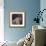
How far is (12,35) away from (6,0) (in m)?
1.53

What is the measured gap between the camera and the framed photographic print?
235 inches

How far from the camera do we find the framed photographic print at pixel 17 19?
5.96 metres

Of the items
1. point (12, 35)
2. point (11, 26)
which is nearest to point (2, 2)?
point (11, 26)

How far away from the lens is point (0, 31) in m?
5.99

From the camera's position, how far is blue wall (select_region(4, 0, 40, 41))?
5.93 m

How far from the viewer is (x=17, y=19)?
6004 mm

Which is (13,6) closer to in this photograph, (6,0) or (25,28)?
(6,0)

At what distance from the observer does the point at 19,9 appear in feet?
19.5

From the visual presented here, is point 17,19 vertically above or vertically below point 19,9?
below

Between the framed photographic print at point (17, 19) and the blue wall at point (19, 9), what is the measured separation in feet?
0.51

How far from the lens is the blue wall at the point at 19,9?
19.5ft

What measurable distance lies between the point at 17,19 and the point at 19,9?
0.44 metres

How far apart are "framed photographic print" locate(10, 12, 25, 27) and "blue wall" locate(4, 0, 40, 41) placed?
0.51ft

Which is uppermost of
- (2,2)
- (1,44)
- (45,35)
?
(2,2)
